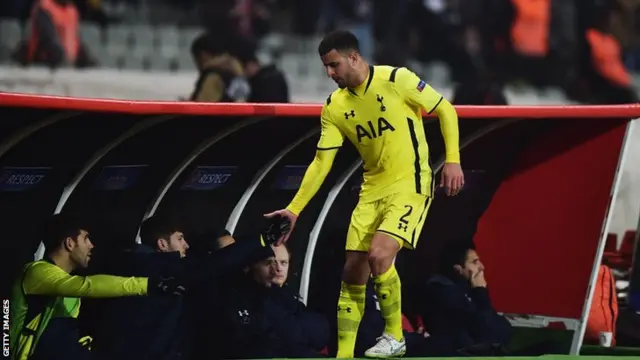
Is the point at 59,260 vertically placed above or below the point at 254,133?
below

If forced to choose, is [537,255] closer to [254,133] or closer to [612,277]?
[612,277]


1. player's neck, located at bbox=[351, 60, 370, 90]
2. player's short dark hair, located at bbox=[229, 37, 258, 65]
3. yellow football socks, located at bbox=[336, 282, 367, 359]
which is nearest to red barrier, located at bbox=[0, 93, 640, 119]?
player's neck, located at bbox=[351, 60, 370, 90]

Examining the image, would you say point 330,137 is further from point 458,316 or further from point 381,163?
point 458,316

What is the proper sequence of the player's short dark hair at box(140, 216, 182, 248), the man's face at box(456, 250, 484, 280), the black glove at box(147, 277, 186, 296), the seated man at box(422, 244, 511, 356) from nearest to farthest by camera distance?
the black glove at box(147, 277, 186, 296), the player's short dark hair at box(140, 216, 182, 248), the seated man at box(422, 244, 511, 356), the man's face at box(456, 250, 484, 280)

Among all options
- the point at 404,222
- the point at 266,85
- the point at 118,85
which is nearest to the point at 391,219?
the point at 404,222

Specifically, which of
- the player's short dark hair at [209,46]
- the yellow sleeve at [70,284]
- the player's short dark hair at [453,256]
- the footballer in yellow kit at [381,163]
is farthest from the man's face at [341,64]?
the player's short dark hair at [209,46]

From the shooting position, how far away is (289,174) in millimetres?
9203

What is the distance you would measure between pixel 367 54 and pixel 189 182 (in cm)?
989

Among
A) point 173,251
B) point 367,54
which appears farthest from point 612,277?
point 367,54

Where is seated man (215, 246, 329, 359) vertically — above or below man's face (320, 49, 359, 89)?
below

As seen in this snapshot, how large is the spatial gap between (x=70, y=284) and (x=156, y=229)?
0.65 meters

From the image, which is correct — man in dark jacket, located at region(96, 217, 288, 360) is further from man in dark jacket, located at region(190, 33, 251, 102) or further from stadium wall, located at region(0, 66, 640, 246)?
stadium wall, located at region(0, 66, 640, 246)

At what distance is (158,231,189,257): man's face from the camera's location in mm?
8602

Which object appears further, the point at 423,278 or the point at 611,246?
the point at 611,246
